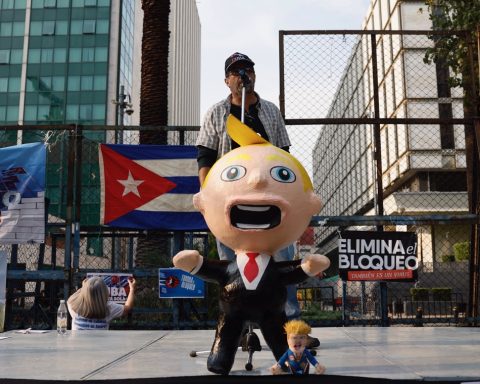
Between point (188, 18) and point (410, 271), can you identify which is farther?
point (188, 18)

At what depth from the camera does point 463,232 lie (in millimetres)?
31609

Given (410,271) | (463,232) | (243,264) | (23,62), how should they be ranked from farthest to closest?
(23,62)
(463,232)
(410,271)
(243,264)

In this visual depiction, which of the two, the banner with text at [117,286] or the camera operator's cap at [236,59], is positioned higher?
the camera operator's cap at [236,59]

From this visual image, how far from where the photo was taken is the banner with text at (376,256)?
6434 millimetres

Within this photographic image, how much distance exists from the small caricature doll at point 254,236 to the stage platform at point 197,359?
0.87 ft

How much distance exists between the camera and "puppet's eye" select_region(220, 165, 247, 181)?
2.73 m

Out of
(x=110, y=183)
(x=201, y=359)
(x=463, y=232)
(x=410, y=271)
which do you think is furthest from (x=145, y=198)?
A: (x=463, y=232)

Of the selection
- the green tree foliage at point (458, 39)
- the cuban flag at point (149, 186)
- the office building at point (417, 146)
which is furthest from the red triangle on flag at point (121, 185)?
the office building at point (417, 146)

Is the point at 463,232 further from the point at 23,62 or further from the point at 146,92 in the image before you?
the point at 23,62

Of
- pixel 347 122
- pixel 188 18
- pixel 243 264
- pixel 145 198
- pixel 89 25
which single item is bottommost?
pixel 243 264

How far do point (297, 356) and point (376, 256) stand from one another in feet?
13.4

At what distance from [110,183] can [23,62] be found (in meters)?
48.4

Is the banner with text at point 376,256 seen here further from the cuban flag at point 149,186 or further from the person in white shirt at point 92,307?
the person in white shirt at point 92,307

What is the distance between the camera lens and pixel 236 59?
136 inches
